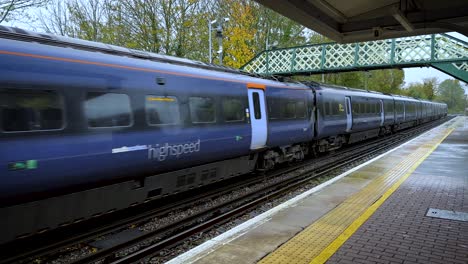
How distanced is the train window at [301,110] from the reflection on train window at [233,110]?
368 centimetres

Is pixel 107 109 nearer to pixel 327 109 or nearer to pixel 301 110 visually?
pixel 301 110

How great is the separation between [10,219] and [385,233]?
5138 millimetres

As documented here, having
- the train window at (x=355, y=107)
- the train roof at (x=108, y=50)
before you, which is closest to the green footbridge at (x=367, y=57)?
the train window at (x=355, y=107)

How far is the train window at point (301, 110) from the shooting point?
13047 mm

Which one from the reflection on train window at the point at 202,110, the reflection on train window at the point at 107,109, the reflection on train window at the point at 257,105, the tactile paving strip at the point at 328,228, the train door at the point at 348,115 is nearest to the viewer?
the tactile paving strip at the point at 328,228

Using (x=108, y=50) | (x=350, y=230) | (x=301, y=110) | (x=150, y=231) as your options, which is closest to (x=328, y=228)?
(x=350, y=230)

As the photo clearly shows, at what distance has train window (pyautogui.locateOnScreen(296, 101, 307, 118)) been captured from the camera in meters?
13.0

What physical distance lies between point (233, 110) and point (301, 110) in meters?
4.48

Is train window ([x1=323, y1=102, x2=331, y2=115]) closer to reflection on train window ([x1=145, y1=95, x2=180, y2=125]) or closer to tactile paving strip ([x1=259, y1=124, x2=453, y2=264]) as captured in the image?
tactile paving strip ([x1=259, y1=124, x2=453, y2=264])

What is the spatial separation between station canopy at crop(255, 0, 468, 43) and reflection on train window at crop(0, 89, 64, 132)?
3368mm

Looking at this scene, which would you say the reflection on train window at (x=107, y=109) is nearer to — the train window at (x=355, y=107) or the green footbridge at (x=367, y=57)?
the train window at (x=355, y=107)

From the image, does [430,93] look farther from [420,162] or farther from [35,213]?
[35,213]

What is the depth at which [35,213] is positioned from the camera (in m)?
5.29

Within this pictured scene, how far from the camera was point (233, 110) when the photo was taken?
9.51 meters
